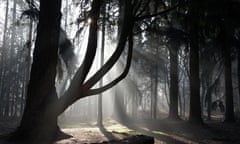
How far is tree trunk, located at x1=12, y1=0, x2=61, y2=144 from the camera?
585 cm

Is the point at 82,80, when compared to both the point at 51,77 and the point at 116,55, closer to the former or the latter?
the point at 116,55

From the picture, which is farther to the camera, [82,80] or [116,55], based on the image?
[116,55]

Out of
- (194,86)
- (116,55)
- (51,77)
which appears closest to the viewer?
(116,55)

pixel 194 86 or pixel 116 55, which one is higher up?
pixel 116 55

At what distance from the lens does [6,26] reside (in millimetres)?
23594

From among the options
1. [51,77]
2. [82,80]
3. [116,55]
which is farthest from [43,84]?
[116,55]

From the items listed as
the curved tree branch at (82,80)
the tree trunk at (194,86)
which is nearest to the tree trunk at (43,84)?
the curved tree branch at (82,80)

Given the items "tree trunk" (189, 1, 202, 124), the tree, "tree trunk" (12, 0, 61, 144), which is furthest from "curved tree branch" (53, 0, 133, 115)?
"tree trunk" (189, 1, 202, 124)

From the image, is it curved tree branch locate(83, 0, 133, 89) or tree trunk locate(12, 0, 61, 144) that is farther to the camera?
tree trunk locate(12, 0, 61, 144)

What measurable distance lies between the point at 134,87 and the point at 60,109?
1294cm

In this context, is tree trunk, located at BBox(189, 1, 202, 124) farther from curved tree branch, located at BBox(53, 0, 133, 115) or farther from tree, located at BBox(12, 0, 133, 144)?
curved tree branch, located at BBox(53, 0, 133, 115)

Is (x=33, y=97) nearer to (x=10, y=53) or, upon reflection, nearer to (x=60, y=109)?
(x=60, y=109)

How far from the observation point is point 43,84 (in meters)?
6.58

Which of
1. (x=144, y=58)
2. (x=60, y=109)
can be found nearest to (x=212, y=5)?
(x=60, y=109)
